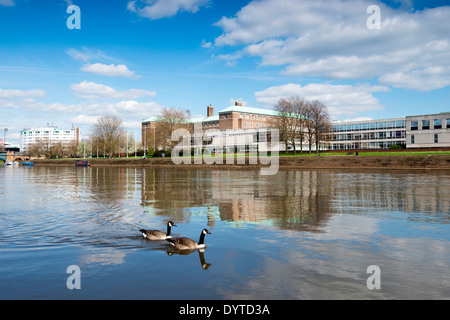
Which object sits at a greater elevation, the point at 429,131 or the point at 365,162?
the point at 429,131

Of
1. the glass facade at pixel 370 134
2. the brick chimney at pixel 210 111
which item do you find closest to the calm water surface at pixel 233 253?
the glass facade at pixel 370 134

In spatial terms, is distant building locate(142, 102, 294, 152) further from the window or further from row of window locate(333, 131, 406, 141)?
the window

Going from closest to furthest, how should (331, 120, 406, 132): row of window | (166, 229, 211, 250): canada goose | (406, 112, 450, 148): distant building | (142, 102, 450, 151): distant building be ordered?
(166, 229, 211, 250): canada goose
(406, 112, 450, 148): distant building
(142, 102, 450, 151): distant building
(331, 120, 406, 132): row of window

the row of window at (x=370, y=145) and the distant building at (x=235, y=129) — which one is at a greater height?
the distant building at (x=235, y=129)

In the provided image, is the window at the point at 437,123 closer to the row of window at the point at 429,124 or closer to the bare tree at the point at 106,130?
the row of window at the point at 429,124

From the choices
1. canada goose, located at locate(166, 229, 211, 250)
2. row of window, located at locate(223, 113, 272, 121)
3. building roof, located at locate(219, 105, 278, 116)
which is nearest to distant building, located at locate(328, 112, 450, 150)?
building roof, located at locate(219, 105, 278, 116)

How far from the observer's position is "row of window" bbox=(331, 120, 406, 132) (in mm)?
107375

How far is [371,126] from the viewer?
11356 centimetres

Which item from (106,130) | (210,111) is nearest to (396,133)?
(210,111)

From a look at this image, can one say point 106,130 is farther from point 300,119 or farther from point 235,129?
point 300,119

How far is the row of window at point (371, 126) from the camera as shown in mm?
107375

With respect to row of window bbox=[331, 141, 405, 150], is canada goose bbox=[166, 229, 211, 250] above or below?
below

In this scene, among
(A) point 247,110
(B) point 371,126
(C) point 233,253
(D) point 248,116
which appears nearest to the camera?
(C) point 233,253

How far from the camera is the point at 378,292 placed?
22.1 feet
